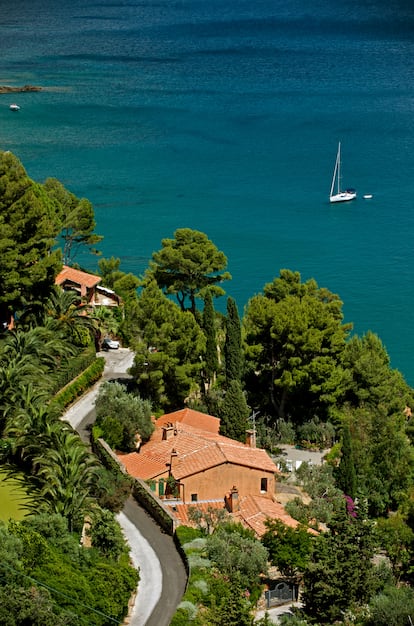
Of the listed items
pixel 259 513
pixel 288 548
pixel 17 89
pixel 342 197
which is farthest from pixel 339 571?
pixel 17 89

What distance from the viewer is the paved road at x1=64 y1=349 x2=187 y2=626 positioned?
2559 cm

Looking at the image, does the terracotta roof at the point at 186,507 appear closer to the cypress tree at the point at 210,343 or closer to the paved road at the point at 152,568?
the paved road at the point at 152,568

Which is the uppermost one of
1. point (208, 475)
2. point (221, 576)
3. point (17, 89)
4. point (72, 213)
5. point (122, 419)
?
point (17, 89)

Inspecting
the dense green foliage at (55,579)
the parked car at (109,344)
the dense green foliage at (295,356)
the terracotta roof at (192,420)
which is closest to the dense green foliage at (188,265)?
the dense green foliage at (295,356)

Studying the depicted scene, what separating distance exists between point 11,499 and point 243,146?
3076 inches

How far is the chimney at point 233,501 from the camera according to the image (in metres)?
32.3

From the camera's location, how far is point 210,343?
141ft

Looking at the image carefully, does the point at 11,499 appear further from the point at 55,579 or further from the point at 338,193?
the point at 338,193

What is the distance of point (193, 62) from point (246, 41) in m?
24.4

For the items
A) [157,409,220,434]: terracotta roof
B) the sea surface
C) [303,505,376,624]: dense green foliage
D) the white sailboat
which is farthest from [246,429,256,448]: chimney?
the white sailboat

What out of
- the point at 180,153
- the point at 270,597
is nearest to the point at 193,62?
the point at 180,153

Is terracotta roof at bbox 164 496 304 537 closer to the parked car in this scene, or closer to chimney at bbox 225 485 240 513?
chimney at bbox 225 485 240 513

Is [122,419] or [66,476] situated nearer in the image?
[66,476]

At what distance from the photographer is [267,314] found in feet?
144
